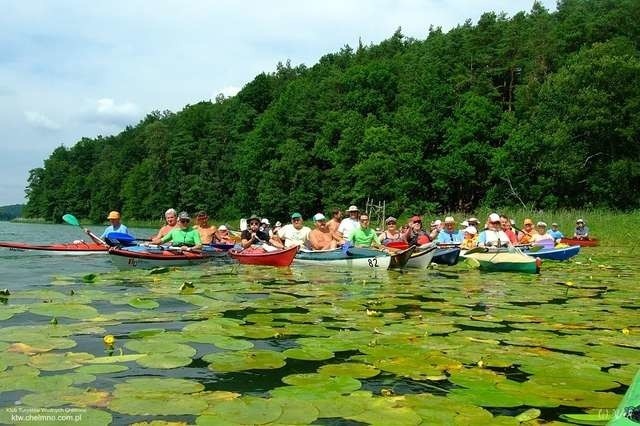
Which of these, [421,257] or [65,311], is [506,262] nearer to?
[421,257]

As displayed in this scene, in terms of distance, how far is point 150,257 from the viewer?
38.3ft

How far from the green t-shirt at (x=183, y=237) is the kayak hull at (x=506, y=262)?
585cm

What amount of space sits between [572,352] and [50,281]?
7.58 metres

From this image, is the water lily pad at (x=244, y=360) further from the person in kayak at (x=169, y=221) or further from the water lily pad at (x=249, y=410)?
the person in kayak at (x=169, y=221)

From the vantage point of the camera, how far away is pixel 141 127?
89875 mm

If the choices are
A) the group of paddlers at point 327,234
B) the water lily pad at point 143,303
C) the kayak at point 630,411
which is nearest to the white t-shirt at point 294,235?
the group of paddlers at point 327,234

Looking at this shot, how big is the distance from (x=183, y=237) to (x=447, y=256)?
228 inches

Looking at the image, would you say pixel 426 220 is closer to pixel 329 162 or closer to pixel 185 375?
pixel 329 162

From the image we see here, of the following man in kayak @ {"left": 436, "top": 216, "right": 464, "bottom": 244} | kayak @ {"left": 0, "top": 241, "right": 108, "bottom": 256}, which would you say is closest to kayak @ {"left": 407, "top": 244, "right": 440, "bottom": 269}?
man in kayak @ {"left": 436, "top": 216, "right": 464, "bottom": 244}

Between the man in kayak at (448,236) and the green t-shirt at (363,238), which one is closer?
the green t-shirt at (363,238)

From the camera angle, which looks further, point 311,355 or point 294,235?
point 294,235

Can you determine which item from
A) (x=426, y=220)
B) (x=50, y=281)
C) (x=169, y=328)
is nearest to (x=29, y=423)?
(x=169, y=328)

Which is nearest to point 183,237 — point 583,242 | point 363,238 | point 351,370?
point 363,238

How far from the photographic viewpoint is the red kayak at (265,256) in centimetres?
1190
